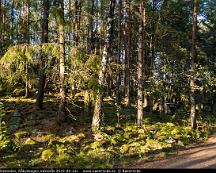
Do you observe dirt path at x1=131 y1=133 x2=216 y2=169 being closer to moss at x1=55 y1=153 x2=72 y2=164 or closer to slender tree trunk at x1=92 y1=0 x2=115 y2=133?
moss at x1=55 y1=153 x2=72 y2=164

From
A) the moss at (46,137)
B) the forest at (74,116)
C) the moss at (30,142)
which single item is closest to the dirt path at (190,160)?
the forest at (74,116)

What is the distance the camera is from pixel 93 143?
52.5ft

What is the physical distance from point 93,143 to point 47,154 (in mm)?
2754

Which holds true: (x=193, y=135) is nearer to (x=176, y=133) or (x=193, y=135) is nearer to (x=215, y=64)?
(x=176, y=133)

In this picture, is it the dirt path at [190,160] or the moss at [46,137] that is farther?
the moss at [46,137]

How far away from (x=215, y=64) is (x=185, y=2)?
8084 millimetres

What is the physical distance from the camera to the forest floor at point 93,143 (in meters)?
13.4

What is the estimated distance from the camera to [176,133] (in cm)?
2067

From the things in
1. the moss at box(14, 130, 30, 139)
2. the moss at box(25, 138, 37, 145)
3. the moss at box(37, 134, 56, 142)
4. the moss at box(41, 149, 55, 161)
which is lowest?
the moss at box(41, 149, 55, 161)

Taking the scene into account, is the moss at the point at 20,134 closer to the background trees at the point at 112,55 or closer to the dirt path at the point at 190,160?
the background trees at the point at 112,55

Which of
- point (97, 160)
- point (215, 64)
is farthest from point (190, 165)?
point (215, 64)

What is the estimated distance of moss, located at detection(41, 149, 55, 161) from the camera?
1370cm

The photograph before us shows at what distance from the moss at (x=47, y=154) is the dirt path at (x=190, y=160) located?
3.36 m

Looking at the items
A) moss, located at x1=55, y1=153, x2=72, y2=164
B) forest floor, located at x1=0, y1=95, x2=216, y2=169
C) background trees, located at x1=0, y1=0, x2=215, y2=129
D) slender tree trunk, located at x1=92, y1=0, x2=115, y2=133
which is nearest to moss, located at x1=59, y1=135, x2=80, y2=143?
forest floor, located at x1=0, y1=95, x2=216, y2=169
